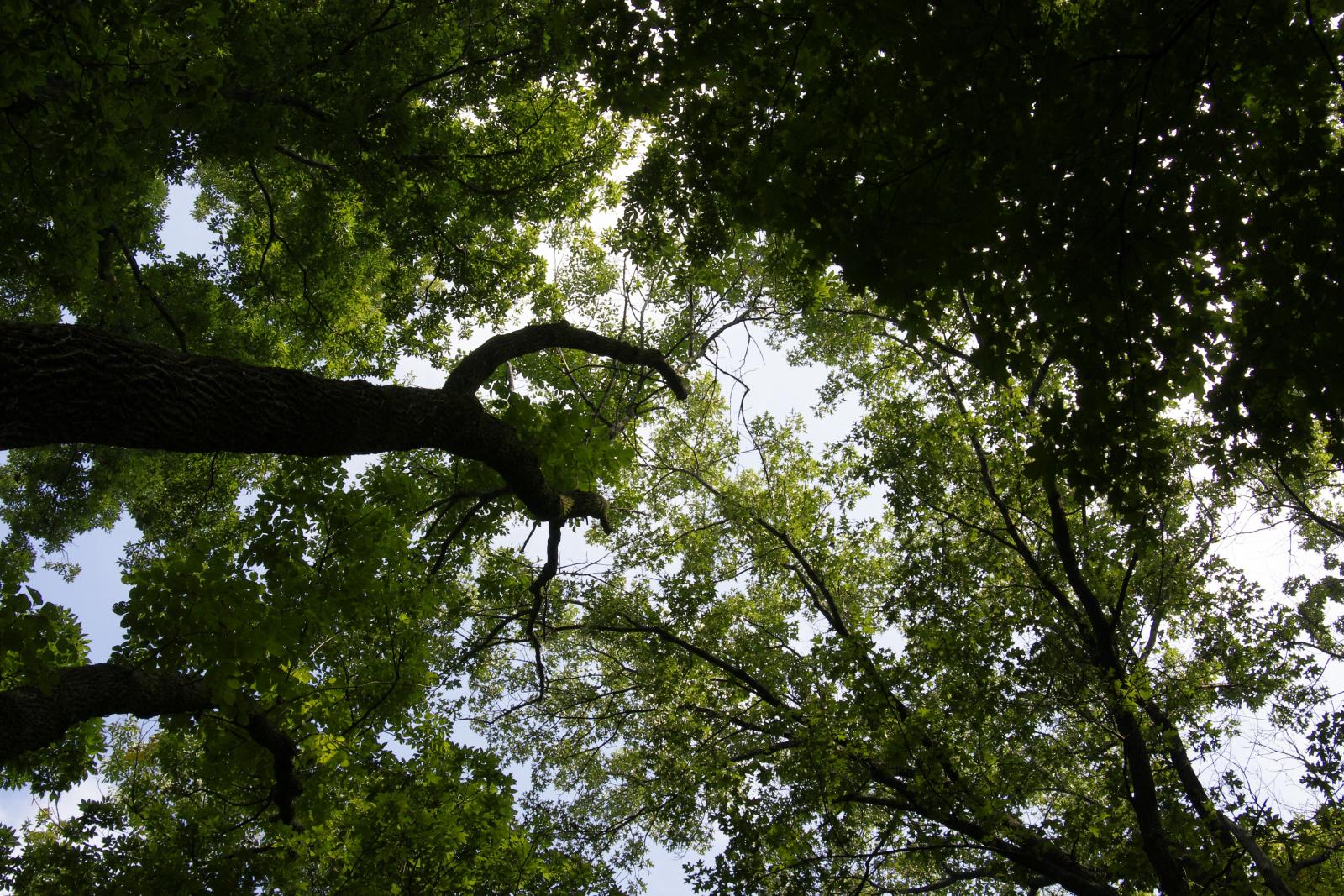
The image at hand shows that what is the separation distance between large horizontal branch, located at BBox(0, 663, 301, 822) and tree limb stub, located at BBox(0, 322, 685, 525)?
2266 millimetres

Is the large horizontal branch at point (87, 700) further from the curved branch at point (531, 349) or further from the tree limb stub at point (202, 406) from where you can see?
the curved branch at point (531, 349)

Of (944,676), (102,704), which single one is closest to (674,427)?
(944,676)

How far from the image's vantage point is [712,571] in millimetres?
11641

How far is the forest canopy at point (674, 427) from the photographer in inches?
132

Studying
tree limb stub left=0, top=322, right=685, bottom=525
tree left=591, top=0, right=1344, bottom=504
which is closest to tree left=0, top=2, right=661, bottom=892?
tree limb stub left=0, top=322, right=685, bottom=525

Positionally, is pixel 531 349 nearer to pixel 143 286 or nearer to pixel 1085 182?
Result: pixel 1085 182

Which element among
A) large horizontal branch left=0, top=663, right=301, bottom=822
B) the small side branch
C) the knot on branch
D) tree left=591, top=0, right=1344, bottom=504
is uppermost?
the small side branch

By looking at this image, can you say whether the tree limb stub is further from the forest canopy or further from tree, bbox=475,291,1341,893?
tree, bbox=475,291,1341,893

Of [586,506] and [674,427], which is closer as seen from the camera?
[586,506]

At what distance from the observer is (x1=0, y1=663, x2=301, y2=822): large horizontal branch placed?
191 inches

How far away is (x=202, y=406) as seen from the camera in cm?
324

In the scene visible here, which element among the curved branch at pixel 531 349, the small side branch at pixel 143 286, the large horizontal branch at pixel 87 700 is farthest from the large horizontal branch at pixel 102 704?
the small side branch at pixel 143 286

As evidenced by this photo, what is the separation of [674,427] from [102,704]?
902cm

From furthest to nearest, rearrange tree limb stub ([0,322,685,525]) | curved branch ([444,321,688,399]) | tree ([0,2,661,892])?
curved branch ([444,321,688,399])
tree ([0,2,661,892])
tree limb stub ([0,322,685,525])
